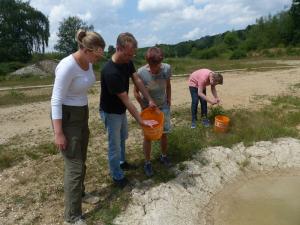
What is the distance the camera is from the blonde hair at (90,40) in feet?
13.0

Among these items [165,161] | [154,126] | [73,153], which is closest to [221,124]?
[165,161]

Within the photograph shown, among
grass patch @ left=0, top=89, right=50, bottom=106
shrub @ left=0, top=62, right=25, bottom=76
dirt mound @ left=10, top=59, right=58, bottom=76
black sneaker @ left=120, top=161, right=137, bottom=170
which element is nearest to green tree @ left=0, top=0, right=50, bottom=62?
shrub @ left=0, top=62, right=25, bottom=76

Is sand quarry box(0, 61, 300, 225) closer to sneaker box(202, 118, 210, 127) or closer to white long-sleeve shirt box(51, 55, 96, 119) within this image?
sneaker box(202, 118, 210, 127)

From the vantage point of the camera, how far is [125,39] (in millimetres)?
4422

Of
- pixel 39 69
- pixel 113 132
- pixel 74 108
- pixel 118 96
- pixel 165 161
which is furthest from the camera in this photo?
pixel 39 69

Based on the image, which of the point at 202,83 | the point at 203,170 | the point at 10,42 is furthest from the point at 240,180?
the point at 10,42

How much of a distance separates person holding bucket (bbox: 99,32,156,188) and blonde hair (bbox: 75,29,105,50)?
0.46 m

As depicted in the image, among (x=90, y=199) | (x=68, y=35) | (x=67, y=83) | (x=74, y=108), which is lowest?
(x=90, y=199)

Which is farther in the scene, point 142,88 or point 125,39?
point 142,88

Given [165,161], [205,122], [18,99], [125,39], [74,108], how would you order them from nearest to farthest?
[74,108], [125,39], [165,161], [205,122], [18,99]

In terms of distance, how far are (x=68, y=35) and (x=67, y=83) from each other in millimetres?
48723

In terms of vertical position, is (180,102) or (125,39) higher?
(125,39)

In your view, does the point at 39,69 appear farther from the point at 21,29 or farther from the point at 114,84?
the point at 114,84

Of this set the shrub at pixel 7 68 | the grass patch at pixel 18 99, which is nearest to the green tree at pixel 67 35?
the shrub at pixel 7 68
